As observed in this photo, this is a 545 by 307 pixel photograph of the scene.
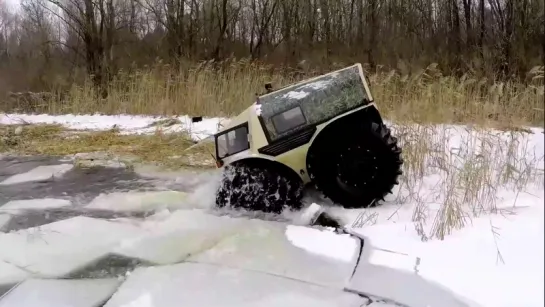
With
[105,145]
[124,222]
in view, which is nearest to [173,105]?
[105,145]

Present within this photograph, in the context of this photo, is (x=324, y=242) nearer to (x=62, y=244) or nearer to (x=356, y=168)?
(x=356, y=168)

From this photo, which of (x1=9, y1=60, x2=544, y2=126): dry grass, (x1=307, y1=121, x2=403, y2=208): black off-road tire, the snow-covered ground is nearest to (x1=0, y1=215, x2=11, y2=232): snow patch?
the snow-covered ground

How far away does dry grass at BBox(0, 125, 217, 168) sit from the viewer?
5.25 metres

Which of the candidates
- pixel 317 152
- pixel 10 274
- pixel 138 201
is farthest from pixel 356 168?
pixel 10 274

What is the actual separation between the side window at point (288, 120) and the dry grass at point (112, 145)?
67.5 inches

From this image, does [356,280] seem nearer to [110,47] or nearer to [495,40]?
[495,40]

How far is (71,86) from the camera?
8914 millimetres

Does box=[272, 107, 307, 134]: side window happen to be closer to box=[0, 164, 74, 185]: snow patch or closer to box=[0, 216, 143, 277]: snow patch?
box=[0, 216, 143, 277]: snow patch

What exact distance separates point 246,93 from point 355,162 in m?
4.20

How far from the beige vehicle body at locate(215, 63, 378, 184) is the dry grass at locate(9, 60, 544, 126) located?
1.33 m

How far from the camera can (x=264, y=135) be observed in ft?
11.0

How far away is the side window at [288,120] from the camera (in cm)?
337

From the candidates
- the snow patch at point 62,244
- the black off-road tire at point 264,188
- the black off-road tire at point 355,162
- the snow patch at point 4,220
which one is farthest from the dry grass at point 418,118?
the snow patch at point 4,220

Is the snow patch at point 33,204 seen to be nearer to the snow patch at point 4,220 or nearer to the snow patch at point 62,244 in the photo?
the snow patch at point 4,220
